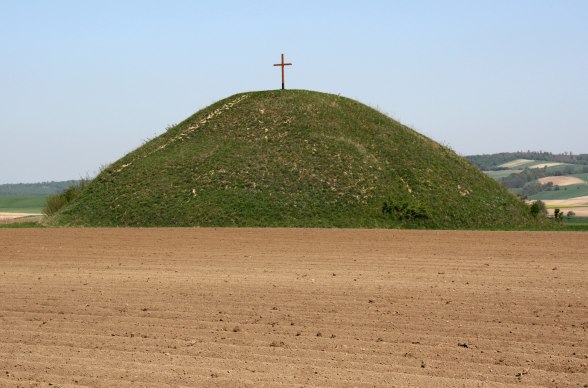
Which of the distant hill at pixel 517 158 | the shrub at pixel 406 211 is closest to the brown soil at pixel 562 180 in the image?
the distant hill at pixel 517 158

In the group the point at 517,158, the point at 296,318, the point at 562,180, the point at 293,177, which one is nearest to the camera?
the point at 296,318

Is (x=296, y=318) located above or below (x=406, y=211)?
below

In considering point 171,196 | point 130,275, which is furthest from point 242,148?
point 130,275

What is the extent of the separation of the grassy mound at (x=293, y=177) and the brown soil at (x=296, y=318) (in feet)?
45.8

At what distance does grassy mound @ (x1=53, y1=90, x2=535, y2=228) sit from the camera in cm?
4053

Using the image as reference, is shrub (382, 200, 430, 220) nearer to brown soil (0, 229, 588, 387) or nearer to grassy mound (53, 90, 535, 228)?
grassy mound (53, 90, 535, 228)

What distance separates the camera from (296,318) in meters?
14.0

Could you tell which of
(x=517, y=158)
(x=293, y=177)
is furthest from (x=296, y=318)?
(x=517, y=158)

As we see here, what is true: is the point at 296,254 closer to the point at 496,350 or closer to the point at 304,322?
the point at 304,322

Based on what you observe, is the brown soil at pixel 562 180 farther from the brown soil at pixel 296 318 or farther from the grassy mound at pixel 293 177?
the brown soil at pixel 296 318

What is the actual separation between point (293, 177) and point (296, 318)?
29391 millimetres

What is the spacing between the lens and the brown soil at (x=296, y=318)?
34.4 feet

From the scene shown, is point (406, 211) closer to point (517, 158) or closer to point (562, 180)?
point (562, 180)

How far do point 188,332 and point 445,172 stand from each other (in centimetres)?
3434
